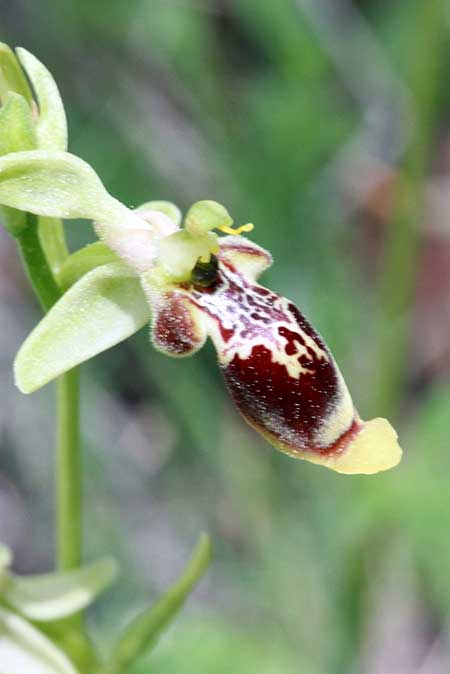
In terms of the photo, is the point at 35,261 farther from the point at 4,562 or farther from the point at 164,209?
the point at 4,562

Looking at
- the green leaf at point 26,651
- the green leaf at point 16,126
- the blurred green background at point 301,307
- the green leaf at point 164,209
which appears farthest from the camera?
the blurred green background at point 301,307

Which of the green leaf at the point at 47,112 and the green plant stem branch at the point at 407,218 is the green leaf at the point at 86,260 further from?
the green plant stem branch at the point at 407,218

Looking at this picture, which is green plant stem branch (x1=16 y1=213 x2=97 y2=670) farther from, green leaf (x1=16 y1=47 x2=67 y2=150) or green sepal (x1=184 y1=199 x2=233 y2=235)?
green sepal (x1=184 y1=199 x2=233 y2=235)

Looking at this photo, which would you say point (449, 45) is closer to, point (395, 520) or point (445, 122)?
point (445, 122)

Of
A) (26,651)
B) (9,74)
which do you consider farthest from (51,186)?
(26,651)

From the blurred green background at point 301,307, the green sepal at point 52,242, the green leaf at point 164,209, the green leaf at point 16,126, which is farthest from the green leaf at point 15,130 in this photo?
the blurred green background at point 301,307

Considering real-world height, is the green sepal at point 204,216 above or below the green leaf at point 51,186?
above

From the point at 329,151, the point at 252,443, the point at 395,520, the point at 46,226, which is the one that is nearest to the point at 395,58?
the point at 329,151
